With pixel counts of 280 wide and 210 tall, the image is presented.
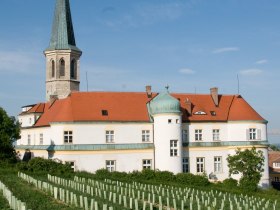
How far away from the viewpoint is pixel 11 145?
46.2 meters

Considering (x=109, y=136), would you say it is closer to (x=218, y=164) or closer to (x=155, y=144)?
(x=155, y=144)

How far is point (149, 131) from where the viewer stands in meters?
47.0

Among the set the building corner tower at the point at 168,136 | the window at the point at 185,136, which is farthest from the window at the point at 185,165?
the window at the point at 185,136

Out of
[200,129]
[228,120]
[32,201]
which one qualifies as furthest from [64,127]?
[32,201]

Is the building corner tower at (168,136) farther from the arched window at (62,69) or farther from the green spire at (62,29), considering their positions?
the green spire at (62,29)

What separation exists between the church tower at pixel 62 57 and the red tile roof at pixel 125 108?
720 centimetres

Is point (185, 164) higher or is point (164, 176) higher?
point (185, 164)

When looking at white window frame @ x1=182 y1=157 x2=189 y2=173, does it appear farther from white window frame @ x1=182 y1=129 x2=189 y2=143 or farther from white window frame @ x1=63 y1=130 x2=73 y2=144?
white window frame @ x1=63 y1=130 x2=73 y2=144

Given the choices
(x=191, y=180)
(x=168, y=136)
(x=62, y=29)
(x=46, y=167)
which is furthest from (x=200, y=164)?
(x=62, y=29)

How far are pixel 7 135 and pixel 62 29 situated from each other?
70.1 ft

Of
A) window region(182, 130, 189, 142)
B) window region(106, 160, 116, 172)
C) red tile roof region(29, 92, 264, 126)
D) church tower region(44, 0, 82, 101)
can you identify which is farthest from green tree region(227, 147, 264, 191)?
church tower region(44, 0, 82, 101)

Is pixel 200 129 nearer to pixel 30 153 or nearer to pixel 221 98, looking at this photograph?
pixel 221 98

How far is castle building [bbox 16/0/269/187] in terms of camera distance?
44.5 metres

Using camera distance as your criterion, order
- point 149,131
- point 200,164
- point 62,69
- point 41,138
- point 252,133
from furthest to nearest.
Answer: point 62,69 < point 41,138 < point 252,133 < point 200,164 < point 149,131
